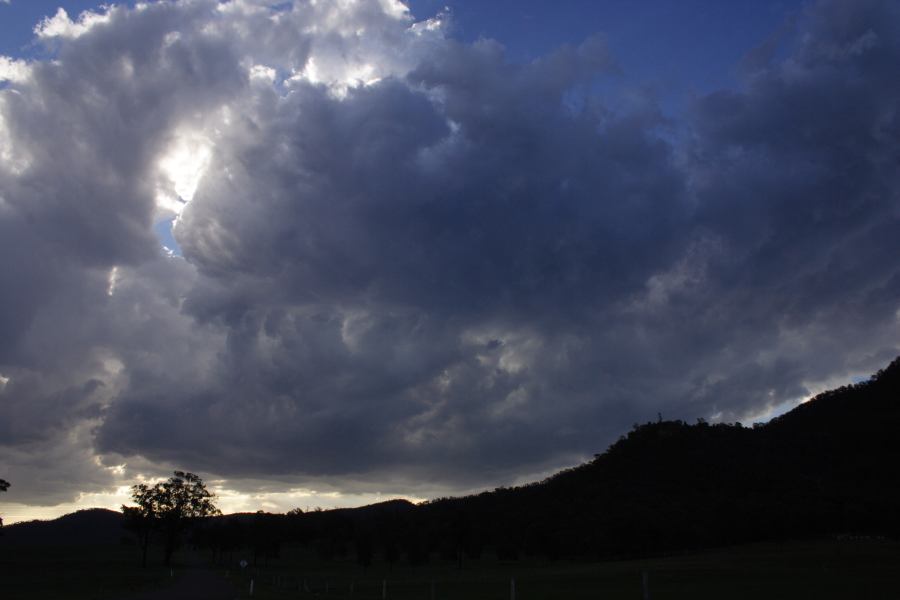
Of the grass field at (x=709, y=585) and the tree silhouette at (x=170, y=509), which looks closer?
the grass field at (x=709, y=585)

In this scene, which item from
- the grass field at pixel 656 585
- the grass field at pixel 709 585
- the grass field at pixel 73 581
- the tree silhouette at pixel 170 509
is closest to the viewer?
the grass field at pixel 709 585

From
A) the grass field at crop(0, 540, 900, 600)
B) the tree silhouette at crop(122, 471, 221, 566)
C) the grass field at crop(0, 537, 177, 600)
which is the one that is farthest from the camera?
the tree silhouette at crop(122, 471, 221, 566)

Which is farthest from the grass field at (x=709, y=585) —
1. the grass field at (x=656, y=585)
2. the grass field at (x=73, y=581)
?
the grass field at (x=73, y=581)

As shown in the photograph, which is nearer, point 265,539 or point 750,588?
point 750,588

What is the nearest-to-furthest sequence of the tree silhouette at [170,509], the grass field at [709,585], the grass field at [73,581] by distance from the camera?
1. the grass field at [709,585]
2. the grass field at [73,581]
3. the tree silhouette at [170,509]

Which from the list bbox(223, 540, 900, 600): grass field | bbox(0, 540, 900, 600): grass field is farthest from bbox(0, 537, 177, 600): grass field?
bbox(223, 540, 900, 600): grass field

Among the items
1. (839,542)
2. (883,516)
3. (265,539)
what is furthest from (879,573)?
(265,539)

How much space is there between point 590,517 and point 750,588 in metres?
134

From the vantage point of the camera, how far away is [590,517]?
614 ft

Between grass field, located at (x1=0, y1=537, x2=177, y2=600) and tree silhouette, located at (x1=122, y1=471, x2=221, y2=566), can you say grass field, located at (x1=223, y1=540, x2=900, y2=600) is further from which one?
tree silhouette, located at (x1=122, y1=471, x2=221, y2=566)

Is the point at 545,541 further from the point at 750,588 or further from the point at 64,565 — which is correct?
the point at 750,588

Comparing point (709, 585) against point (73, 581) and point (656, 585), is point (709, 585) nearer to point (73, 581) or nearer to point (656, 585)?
point (656, 585)

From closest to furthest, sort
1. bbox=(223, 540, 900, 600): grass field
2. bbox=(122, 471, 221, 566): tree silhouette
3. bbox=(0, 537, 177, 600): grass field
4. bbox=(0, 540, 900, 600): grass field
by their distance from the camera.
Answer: bbox=(223, 540, 900, 600): grass field < bbox=(0, 540, 900, 600): grass field < bbox=(0, 537, 177, 600): grass field < bbox=(122, 471, 221, 566): tree silhouette

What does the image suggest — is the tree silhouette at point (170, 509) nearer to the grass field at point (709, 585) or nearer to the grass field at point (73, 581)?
the grass field at point (73, 581)
